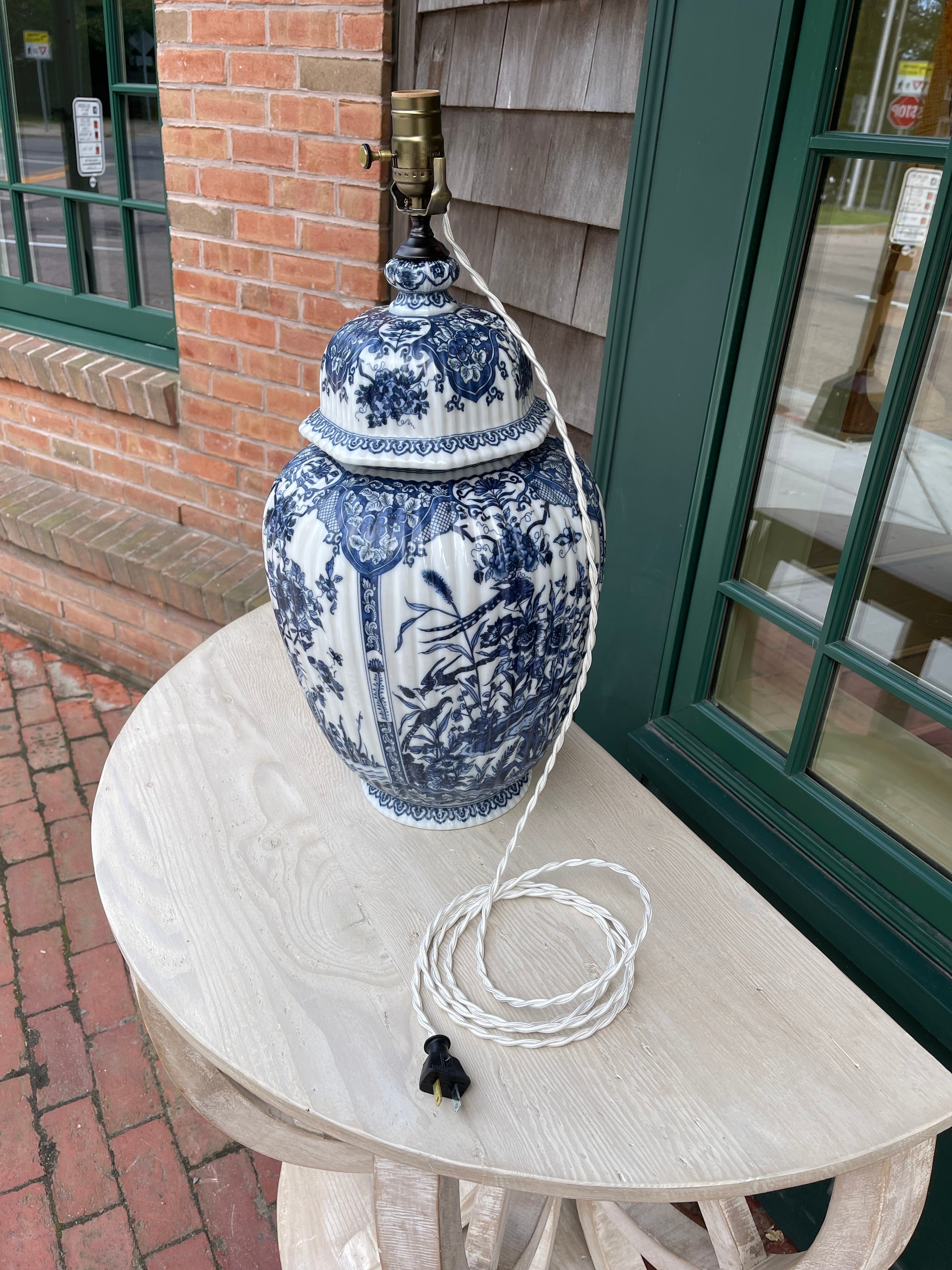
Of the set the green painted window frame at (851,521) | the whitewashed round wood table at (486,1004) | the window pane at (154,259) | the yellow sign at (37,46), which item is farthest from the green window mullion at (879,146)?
the yellow sign at (37,46)

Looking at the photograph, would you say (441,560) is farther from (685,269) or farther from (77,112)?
(77,112)

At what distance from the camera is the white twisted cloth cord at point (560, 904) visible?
28.7 inches

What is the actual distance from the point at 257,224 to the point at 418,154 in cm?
119

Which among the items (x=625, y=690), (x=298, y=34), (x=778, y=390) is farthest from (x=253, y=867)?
(x=298, y=34)

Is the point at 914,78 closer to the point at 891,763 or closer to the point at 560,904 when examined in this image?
the point at 891,763

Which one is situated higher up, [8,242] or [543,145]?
[543,145]

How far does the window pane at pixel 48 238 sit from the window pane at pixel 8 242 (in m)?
0.07

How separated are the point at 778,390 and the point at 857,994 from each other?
71 cm

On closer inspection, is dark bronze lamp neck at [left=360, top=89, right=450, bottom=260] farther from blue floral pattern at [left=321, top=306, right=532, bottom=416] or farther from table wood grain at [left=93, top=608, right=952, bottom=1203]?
table wood grain at [left=93, top=608, right=952, bottom=1203]

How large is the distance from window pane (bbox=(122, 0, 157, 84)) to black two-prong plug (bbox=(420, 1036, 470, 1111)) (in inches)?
85.7

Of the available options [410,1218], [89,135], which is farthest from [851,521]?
[89,135]

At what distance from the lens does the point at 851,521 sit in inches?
42.3

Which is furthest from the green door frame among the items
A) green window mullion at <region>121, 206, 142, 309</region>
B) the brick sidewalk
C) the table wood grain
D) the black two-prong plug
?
green window mullion at <region>121, 206, 142, 309</region>

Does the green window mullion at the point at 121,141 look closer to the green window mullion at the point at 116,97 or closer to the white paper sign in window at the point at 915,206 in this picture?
the green window mullion at the point at 116,97
